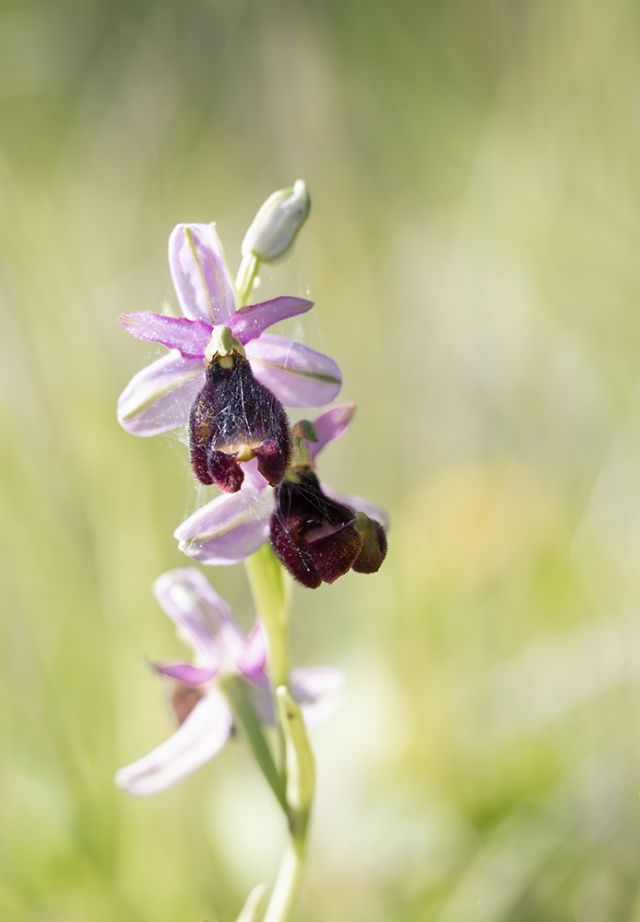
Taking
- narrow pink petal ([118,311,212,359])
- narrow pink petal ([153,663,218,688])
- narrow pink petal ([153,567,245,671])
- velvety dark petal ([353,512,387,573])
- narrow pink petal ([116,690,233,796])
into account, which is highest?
narrow pink petal ([118,311,212,359])

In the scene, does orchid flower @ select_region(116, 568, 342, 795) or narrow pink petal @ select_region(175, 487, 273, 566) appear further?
orchid flower @ select_region(116, 568, 342, 795)

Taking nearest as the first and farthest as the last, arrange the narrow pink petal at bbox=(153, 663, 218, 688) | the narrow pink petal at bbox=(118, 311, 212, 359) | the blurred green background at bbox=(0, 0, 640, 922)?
1. the narrow pink petal at bbox=(118, 311, 212, 359)
2. the narrow pink petal at bbox=(153, 663, 218, 688)
3. the blurred green background at bbox=(0, 0, 640, 922)

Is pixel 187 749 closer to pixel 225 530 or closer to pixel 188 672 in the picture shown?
pixel 188 672

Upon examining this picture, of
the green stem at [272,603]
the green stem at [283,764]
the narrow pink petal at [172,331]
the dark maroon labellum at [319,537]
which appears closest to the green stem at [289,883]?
the green stem at [283,764]

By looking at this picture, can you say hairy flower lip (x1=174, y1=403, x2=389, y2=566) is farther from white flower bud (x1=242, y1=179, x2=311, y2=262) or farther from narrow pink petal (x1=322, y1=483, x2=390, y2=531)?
white flower bud (x1=242, y1=179, x2=311, y2=262)

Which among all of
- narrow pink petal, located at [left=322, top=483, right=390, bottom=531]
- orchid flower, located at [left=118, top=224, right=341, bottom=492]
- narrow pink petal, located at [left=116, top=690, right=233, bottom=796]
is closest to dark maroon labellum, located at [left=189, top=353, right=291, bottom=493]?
orchid flower, located at [left=118, top=224, right=341, bottom=492]

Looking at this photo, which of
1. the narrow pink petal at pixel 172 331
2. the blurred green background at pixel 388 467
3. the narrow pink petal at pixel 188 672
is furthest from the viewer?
the blurred green background at pixel 388 467

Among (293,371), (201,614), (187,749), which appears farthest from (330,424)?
(187,749)

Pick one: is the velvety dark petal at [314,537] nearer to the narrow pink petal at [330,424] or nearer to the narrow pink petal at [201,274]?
the narrow pink petal at [330,424]
